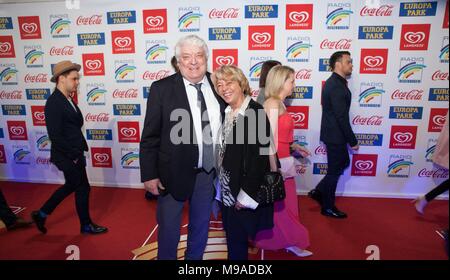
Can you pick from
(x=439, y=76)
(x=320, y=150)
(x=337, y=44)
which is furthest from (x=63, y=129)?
(x=439, y=76)

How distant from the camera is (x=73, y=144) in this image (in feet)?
9.37

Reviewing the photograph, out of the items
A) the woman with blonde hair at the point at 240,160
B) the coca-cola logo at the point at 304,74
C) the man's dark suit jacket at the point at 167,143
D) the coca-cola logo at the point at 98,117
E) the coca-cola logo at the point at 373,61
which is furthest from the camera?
the coca-cola logo at the point at 98,117

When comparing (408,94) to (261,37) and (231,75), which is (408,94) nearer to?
(261,37)

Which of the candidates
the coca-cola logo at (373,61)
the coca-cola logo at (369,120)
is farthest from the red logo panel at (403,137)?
the coca-cola logo at (373,61)

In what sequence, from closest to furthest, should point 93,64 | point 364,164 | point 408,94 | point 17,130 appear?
point 408,94 → point 364,164 → point 93,64 → point 17,130

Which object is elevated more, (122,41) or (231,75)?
(122,41)

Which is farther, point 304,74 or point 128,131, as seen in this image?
point 128,131

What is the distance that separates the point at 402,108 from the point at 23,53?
4.63 metres

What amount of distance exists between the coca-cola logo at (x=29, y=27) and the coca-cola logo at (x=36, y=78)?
53cm

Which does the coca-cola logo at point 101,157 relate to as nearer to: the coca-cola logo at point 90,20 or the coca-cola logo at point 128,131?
the coca-cola logo at point 128,131

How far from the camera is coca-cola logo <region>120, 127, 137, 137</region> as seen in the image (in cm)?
421

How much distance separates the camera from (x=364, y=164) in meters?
3.94

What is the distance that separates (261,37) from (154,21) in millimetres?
1256

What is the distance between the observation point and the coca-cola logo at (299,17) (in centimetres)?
364
